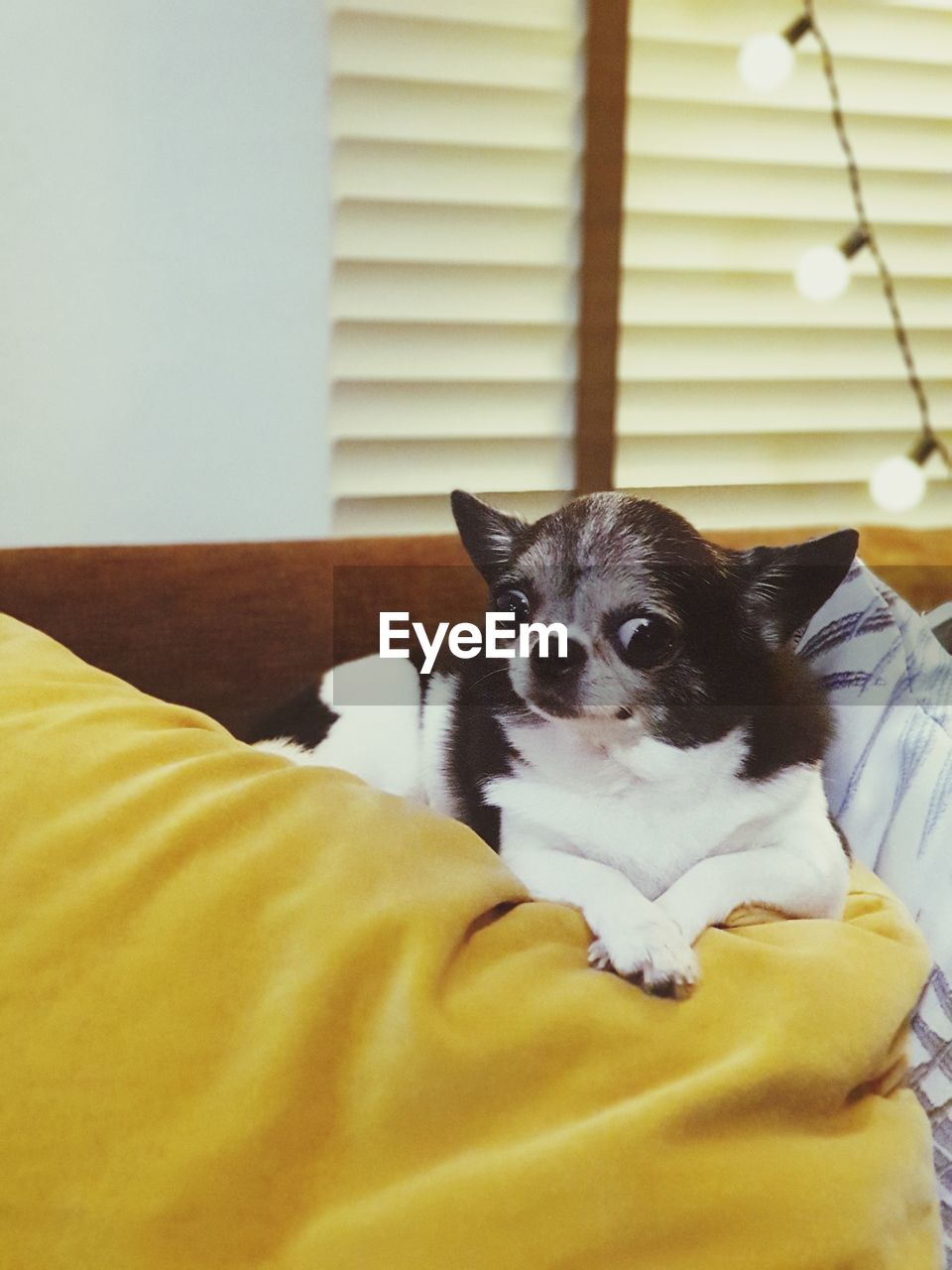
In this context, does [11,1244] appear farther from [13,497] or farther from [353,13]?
[353,13]

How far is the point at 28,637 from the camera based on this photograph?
2.74 feet

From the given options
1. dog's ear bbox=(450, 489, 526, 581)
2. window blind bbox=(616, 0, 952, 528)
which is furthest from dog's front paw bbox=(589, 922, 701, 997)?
window blind bbox=(616, 0, 952, 528)

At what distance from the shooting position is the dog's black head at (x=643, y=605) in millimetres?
594

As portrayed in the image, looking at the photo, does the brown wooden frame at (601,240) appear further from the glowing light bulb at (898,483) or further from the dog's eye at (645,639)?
the dog's eye at (645,639)

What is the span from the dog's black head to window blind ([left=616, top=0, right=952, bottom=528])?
36.8 inches

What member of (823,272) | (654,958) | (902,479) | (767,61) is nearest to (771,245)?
(823,272)

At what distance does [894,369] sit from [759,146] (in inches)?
17.3

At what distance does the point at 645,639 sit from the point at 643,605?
0.02 metres

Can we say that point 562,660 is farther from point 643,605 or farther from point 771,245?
point 771,245

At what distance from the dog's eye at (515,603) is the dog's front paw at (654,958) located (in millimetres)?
189

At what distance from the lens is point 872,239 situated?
5.42 ft

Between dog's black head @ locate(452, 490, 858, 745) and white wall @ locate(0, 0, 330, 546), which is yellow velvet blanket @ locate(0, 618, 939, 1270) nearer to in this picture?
dog's black head @ locate(452, 490, 858, 745)

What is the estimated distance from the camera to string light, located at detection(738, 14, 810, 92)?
4.79 ft

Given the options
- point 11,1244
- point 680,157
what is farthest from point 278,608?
point 680,157
